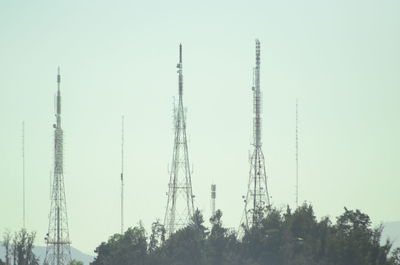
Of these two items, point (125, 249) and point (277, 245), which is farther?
point (125, 249)

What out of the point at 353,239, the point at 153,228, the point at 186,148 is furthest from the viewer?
the point at 153,228

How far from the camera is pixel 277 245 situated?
10931 cm

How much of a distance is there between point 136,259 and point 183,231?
6.01m

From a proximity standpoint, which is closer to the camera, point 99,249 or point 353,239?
point 353,239

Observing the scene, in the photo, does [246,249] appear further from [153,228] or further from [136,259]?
[153,228]

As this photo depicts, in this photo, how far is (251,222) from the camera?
117 meters

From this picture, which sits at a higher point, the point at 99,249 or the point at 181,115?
the point at 181,115

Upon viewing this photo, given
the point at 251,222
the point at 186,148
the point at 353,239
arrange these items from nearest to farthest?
the point at 353,239, the point at 186,148, the point at 251,222

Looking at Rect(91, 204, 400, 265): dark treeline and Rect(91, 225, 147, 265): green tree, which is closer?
Rect(91, 204, 400, 265): dark treeline

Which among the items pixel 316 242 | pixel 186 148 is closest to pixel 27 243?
pixel 186 148

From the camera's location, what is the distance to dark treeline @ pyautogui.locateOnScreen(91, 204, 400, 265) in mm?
102188

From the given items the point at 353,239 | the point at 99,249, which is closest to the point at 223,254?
the point at 353,239

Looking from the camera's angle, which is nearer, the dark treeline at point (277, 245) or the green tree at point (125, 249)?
the dark treeline at point (277, 245)

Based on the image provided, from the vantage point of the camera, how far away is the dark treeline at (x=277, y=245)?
335 feet
